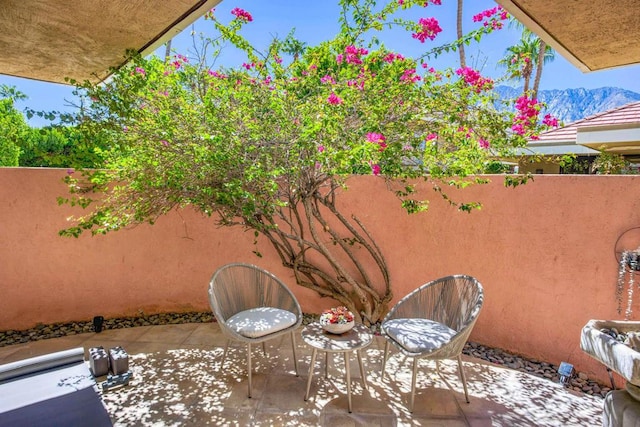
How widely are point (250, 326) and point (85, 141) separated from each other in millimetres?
2461

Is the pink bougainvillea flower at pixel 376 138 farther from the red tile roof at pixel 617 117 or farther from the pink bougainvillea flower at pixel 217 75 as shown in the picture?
the red tile roof at pixel 617 117

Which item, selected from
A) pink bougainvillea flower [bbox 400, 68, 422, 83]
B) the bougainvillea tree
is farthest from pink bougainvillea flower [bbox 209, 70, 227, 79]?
pink bougainvillea flower [bbox 400, 68, 422, 83]

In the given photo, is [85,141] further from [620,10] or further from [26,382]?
[620,10]

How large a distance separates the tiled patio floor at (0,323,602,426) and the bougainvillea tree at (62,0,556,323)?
1.67 meters

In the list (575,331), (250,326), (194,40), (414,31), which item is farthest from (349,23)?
(575,331)

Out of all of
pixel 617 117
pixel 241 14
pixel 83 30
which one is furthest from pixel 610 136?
pixel 83 30

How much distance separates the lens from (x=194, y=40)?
3.96 meters

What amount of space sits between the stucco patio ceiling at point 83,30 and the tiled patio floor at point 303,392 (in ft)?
10.9

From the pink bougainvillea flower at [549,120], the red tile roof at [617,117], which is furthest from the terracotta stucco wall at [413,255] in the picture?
the red tile roof at [617,117]

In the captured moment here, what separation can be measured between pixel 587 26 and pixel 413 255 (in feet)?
10.5

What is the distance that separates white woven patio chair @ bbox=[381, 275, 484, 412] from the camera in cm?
323

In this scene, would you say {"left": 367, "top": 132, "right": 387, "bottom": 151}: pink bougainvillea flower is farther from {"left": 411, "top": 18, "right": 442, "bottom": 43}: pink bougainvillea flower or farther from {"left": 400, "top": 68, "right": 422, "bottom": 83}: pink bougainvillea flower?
{"left": 411, "top": 18, "right": 442, "bottom": 43}: pink bougainvillea flower

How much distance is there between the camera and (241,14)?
410 cm

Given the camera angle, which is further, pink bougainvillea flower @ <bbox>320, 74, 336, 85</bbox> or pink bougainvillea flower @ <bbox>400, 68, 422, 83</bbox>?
pink bougainvillea flower @ <bbox>400, 68, 422, 83</bbox>
